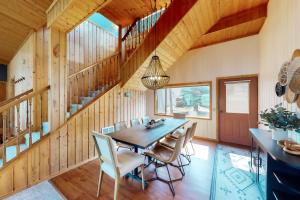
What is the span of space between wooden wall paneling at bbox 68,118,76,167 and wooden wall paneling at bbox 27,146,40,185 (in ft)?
1.74

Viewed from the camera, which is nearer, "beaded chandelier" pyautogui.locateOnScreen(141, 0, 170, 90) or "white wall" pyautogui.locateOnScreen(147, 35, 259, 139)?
"beaded chandelier" pyautogui.locateOnScreen(141, 0, 170, 90)

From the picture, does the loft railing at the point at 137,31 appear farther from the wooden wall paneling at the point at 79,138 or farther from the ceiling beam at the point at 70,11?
the wooden wall paneling at the point at 79,138

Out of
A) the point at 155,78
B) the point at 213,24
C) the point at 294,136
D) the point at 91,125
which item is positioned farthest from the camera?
the point at 213,24

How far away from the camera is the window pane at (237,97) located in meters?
4.04

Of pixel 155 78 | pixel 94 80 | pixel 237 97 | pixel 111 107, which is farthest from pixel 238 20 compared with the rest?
pixel 94 80

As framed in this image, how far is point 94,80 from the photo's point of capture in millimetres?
4559

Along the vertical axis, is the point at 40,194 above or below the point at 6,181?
below

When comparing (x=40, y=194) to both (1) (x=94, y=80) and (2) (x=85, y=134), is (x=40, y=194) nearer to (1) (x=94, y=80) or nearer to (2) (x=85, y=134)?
(2) (x=85, y=134)

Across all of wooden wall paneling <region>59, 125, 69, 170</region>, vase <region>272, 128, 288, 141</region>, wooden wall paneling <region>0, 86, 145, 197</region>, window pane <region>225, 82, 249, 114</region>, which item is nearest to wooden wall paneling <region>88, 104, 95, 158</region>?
wooden wall paneling <region>0, 86, 145, 197</region>

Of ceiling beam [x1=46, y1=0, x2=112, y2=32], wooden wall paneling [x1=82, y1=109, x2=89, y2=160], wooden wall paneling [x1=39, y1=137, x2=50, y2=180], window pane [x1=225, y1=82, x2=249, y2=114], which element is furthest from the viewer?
window pane [x1=225, y1=82, x2=249, y2=114]

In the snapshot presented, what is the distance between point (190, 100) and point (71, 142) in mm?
3922

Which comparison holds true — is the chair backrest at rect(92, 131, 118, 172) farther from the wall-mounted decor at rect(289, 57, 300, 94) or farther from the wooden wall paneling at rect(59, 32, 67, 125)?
the wall-mounted decor at rect(289, 57, 300, 94)

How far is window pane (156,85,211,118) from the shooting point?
4758 mm

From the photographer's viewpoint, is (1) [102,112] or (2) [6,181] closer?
(2) [6,181]
